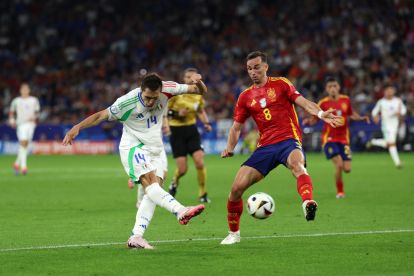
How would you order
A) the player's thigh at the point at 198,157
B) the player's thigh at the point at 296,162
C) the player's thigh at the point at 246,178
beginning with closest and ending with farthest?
the player's thigh at the point at 296,162
the player's thigh at the point at 246,178
the player's thigh at the point at 198,157

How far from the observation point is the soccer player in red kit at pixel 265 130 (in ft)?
36.9

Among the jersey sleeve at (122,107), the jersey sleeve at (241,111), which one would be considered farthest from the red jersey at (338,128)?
the jersey sleeve at (122,107)

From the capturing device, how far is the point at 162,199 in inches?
429

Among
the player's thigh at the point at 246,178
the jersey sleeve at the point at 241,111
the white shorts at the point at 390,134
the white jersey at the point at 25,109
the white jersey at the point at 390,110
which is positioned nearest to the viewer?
the player's thigh at the point at 246,178

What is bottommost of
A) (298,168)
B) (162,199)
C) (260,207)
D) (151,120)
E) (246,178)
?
(260,207)

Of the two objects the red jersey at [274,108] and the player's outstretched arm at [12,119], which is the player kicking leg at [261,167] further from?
the player's outstretched arm at [12,119]

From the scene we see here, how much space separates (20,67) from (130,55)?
19.2 ft

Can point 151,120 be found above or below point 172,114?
below

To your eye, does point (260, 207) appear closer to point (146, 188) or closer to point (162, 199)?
point (162, 199)

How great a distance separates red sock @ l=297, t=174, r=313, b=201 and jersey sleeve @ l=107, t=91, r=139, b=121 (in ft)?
7.28

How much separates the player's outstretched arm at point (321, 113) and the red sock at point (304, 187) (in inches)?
29.5

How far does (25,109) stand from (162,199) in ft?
54.2

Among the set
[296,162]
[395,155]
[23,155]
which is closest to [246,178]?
[296,162]

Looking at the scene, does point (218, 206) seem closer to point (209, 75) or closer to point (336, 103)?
point (336, 103)
